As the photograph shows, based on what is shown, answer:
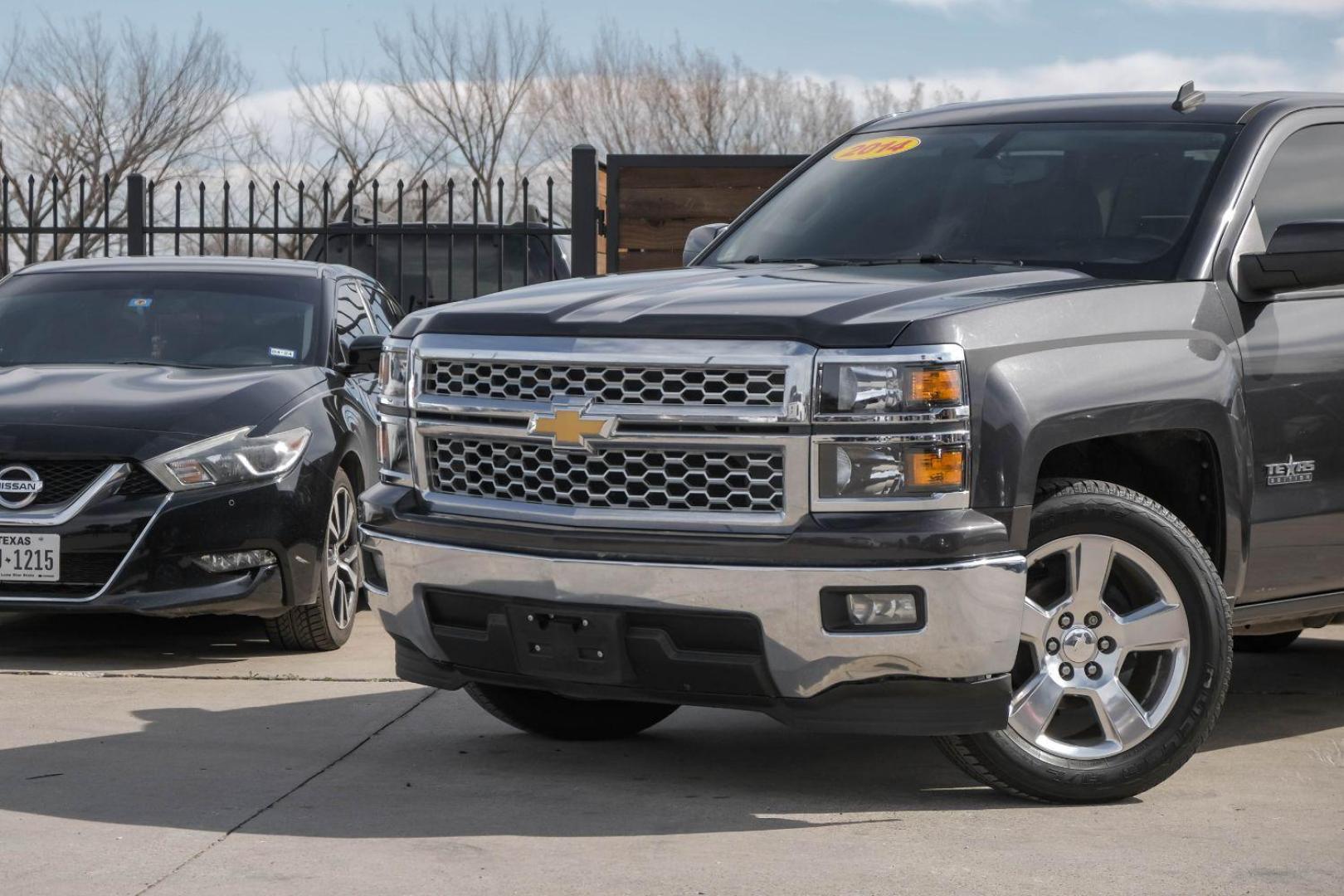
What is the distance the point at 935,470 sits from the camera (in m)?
4.18

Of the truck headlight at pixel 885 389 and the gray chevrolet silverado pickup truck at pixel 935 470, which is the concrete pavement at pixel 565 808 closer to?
the gray chevrolet silverado pickup truck at pixel 935 470

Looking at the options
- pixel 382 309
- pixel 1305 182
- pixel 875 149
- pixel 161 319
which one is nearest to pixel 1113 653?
pixel 1305 182

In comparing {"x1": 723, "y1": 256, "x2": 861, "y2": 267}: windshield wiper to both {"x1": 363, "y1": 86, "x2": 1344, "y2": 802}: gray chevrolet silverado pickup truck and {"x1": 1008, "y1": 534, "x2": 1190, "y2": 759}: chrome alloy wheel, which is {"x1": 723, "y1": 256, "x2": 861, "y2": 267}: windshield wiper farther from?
{"x1": 1008, "y1": 534, "x2": 1190, "y2": 759}: chrome alloy wheel

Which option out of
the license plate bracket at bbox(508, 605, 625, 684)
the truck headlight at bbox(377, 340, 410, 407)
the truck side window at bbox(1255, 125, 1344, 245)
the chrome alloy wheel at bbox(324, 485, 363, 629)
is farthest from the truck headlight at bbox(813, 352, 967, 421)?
the chrome alloy wheel at bbox(324, 485, 363, 629)

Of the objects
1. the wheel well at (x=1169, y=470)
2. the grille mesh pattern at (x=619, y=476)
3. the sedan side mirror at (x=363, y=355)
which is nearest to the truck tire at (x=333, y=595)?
the sedan side mirror at (x=363, y=355)

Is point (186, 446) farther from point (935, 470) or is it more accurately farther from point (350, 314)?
point (935, 470)

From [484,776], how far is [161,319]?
144 inches

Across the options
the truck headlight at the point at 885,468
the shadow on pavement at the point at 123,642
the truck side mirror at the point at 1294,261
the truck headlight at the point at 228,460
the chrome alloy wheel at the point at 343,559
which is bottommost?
the shadow on pavement at the point at 123,642

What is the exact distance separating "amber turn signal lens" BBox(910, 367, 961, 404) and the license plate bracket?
877 mm

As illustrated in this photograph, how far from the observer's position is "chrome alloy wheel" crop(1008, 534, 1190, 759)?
4566mm

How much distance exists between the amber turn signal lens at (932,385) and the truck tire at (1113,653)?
1.77 feet

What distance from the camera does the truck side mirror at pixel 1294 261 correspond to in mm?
4980

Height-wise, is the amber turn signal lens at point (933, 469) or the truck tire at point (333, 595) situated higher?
the amber turn signal lens at point (933, 469)

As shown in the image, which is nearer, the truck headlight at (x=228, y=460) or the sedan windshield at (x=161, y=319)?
the truck headlight at (x=228, y=460)
